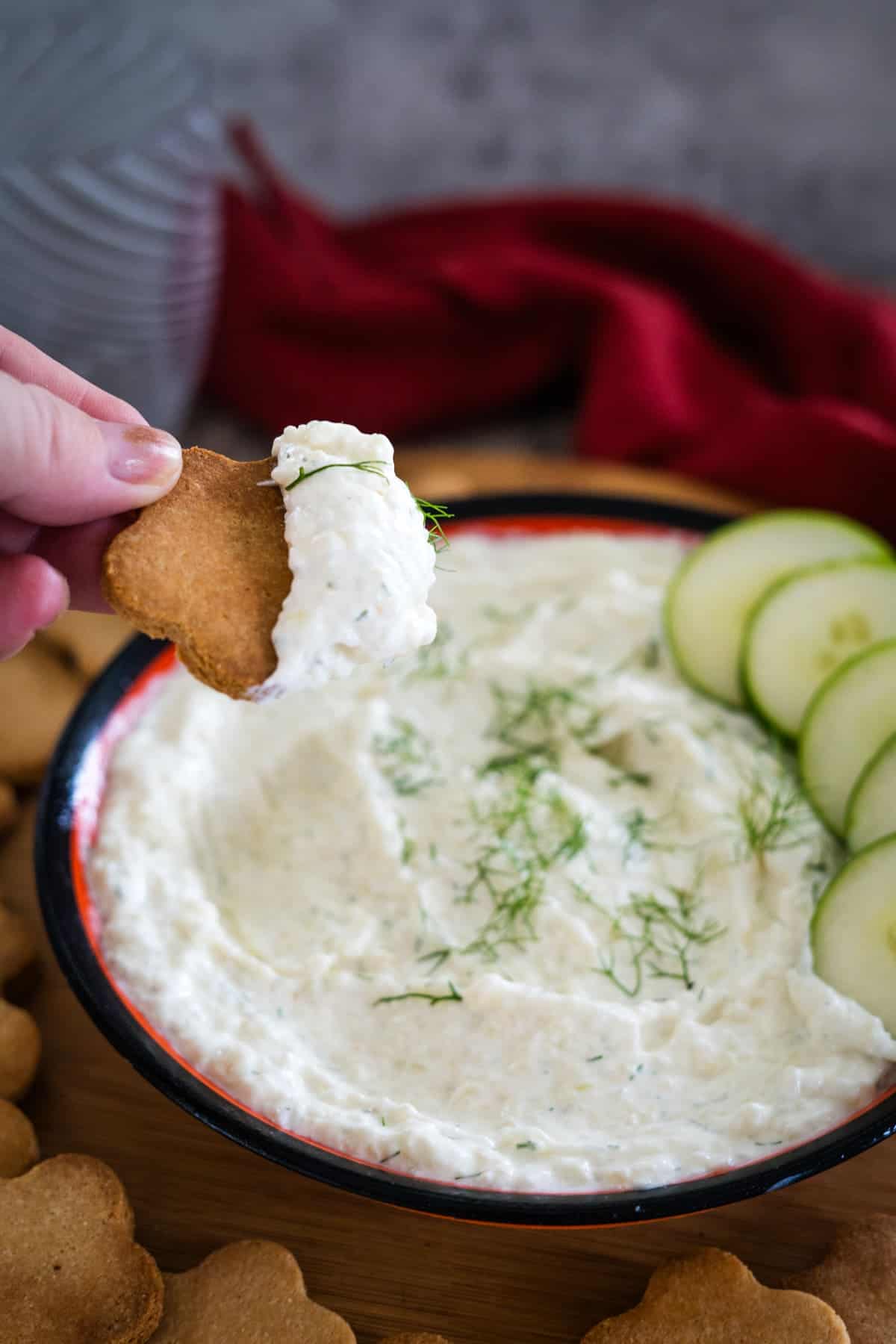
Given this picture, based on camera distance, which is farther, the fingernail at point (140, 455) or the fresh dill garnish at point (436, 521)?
the fresh dill garnish at point (436, 521)

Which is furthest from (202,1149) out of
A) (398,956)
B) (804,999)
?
(804,999)

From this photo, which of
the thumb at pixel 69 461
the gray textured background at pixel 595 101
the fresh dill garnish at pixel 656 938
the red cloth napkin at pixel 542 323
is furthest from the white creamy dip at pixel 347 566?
the gray textured background at pixel 595 101

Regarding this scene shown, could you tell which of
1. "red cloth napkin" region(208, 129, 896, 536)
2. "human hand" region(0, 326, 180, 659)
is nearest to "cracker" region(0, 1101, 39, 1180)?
"human hand" region(0, 326, 180, 659)

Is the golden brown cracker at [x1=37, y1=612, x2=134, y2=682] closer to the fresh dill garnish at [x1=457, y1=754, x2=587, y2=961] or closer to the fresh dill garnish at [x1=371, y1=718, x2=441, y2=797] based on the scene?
the fresh dill garnish at [x1=371, y1=718, x2=441, y2=797]

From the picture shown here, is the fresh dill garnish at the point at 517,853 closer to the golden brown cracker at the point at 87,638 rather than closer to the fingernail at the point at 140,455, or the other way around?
the fingernail at the point at 140,455

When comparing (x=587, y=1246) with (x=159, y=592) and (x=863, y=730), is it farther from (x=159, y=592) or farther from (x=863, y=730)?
(x=159, y=592)
